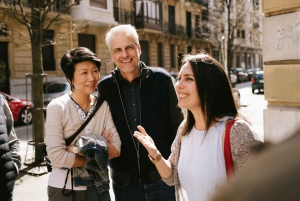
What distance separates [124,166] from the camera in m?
2.70

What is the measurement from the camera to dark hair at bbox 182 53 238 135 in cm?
207

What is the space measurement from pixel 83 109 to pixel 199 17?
36.5 metres

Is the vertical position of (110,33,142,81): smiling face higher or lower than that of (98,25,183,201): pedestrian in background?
higher

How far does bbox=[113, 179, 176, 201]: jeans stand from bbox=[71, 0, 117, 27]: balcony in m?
18.5

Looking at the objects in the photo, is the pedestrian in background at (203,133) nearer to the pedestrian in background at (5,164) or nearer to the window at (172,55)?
the pedestrian in background at (5,164)

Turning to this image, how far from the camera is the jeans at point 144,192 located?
266cm

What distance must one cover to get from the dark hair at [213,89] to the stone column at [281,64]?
1876 mm

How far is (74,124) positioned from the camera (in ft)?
8.24

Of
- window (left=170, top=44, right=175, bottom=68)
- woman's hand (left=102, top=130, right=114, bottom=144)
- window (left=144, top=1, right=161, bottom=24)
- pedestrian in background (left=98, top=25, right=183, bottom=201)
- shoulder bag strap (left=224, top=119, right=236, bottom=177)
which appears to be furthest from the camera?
window (left=170, top=44, right=175, bottom=68)

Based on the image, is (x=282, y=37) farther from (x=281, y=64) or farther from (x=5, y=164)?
(x=5, y=164)

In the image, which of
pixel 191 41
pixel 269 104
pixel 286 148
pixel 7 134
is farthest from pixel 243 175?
pixel 191 41

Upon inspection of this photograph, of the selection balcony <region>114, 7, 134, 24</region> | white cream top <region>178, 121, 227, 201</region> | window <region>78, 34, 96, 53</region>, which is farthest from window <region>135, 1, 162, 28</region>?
white cream top <region>178, 121, 227, 201</region>

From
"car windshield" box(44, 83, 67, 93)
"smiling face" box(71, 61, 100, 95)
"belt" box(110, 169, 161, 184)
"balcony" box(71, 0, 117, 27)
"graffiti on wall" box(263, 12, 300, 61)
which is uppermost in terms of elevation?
"balcony" box(71, 0, 117, 27)

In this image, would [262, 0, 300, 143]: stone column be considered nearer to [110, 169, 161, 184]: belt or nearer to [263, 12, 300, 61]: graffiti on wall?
[263, 12, 300, 61]: graffiti on wall
